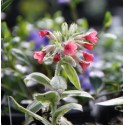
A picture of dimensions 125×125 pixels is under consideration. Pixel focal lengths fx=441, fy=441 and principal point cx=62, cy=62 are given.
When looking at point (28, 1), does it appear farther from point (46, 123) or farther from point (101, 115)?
point (46, 123)

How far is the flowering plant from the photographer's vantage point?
639 mm

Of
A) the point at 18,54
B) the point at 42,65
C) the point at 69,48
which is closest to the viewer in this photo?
the point at 69,48

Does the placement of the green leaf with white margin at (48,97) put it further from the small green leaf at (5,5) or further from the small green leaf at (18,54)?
the small green leaf at (18,54)

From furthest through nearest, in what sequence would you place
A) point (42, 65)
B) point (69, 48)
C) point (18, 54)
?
point (42, 65) → point (18, 54) → point (69, 48)

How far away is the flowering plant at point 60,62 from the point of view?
2.10 feet

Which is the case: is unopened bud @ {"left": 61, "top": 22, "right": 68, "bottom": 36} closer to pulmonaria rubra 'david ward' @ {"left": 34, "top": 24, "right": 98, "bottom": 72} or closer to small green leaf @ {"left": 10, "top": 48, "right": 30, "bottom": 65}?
pulmonaria rubra 'david ward' @ {"left": 34, "top": 24, "right": 98, "bottom": 72}

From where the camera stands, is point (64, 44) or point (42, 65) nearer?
point (64, 44)

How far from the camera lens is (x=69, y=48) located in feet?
2.04

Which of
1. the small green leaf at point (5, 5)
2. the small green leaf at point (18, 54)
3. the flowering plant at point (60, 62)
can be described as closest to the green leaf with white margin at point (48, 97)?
the flowering plant at point (60, 62)

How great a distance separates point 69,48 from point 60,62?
4 centimetres

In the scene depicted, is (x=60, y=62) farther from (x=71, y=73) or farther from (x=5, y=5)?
(x=5, y=5)

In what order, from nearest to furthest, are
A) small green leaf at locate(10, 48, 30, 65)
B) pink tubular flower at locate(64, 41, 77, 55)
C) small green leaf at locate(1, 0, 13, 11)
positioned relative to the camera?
pink tubular flower at locate(64, 41, 77, 55) → small green leaf at locate(1, 0, 13, 11) → small green leaf at locate(10, 48, 30, 65)

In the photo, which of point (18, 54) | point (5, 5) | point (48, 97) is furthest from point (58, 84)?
point (18, 54)

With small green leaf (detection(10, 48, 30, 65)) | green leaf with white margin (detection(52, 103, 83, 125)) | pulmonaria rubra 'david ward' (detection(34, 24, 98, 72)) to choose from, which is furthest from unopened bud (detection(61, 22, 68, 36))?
small green leaf (detection(10, 48, 30, 65))
